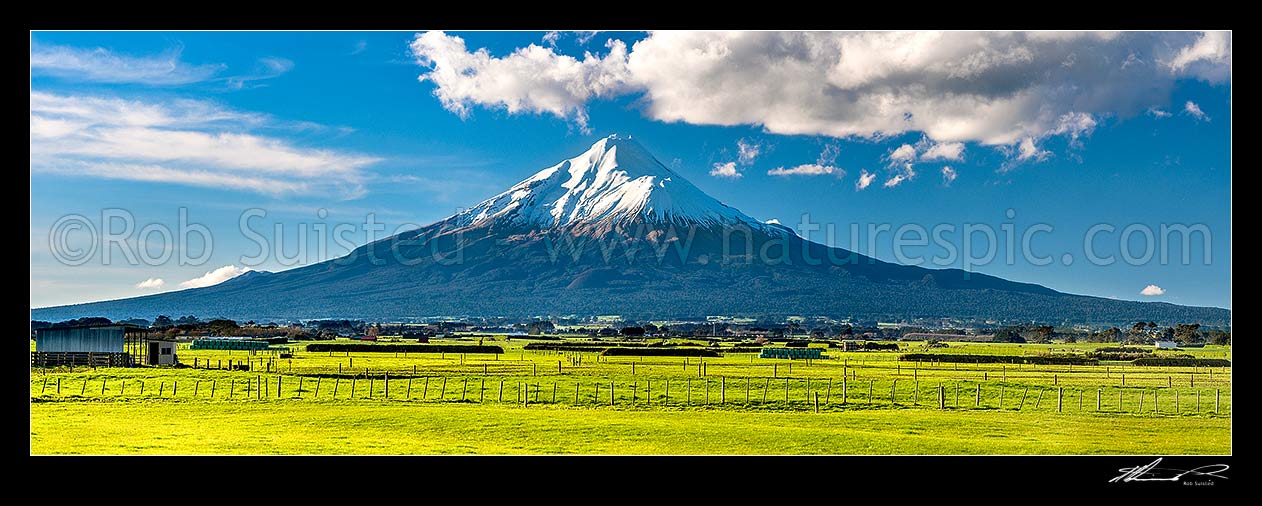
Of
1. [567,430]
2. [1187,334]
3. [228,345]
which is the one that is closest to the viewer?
[567,430]

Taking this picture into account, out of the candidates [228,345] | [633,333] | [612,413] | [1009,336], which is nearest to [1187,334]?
[1009,336]

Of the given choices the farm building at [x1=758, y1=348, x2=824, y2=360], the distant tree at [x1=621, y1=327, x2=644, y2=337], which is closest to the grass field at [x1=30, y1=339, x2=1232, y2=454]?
the farm building at [x1=758, y1=348, x2=824, y2=360]

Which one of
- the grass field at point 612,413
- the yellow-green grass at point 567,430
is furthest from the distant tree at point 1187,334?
the yellow-green grass at point 567,430

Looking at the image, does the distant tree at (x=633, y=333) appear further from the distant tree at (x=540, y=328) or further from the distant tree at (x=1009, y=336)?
the distant tree at (x=1009, y=336)

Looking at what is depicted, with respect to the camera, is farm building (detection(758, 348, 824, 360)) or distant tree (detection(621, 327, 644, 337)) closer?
farm building (detection(758, 348, 824, 360))
